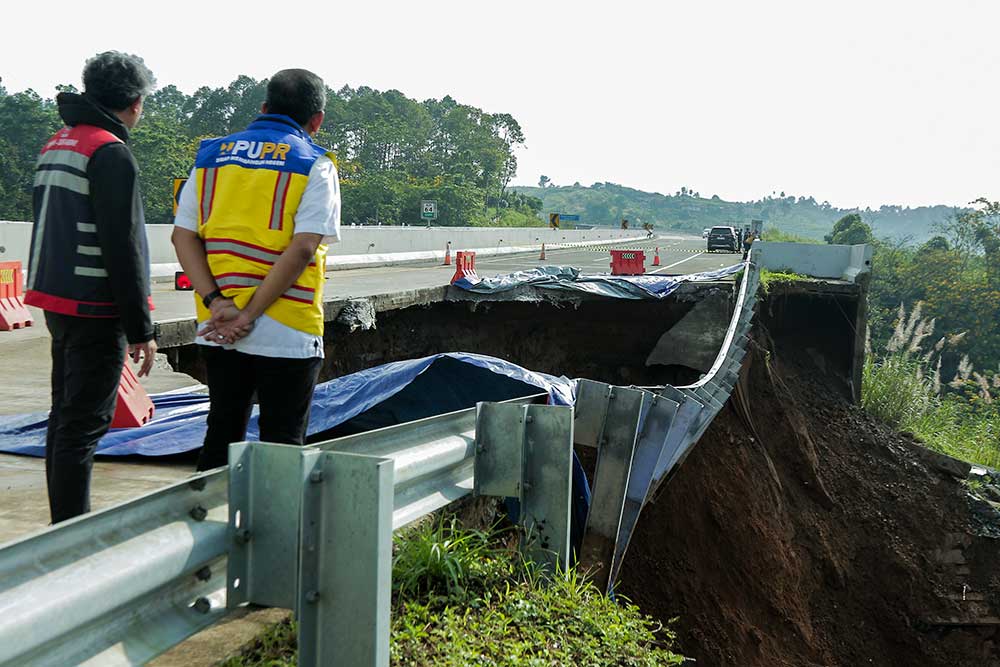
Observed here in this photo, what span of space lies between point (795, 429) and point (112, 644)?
15.0 meters

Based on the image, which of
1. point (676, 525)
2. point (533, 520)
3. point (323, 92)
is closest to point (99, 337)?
point (323, 92)

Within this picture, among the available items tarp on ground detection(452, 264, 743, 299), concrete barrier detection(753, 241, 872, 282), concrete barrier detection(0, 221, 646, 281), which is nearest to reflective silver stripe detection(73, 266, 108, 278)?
tarp on ground detection(452, 264, 743, 299)

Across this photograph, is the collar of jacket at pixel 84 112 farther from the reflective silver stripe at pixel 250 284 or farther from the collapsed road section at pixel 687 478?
the collapsed road section at pixel 687 478

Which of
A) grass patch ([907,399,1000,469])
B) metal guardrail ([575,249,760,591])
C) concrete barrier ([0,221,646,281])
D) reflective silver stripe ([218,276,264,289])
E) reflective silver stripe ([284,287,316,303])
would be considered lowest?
grass patch ([907,399,1000,469])

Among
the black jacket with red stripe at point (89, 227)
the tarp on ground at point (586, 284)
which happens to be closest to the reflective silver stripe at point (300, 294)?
the black jacket with red stripe at point (89, 227)

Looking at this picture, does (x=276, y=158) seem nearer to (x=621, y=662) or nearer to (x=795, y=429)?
(x=621, y=662)

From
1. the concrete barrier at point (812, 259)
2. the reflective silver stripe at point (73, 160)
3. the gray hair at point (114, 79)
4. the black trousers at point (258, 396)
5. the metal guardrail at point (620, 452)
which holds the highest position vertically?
the gray hair at point (114, 79)

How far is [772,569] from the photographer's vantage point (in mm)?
11898

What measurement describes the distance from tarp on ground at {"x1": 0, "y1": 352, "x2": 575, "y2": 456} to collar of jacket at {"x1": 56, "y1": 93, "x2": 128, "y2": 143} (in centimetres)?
216

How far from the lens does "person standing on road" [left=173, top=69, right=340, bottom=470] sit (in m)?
3.32

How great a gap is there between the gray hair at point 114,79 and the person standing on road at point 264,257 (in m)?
0.33

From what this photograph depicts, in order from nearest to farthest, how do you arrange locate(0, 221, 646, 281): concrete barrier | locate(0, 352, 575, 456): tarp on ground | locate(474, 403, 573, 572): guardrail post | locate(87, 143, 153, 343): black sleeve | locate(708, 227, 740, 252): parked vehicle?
locate(87, 143, 153, 343): black sleeve, locate(474, 403, 573, 572): guardrail post, locate(0, 352, 575, 456): tarp on ground, locate(0, 221, 646, 281): concrete barrier, locate(708, 227, 740, 252): parked vehicle

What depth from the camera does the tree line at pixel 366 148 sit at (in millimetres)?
55531

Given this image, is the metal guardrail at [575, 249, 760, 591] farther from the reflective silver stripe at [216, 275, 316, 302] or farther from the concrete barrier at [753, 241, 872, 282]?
the concrete barrier at [753, 241, 872, 282]
